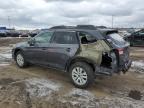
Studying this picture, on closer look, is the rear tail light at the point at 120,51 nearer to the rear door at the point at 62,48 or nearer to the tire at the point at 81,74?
the tire at the point at 81,74

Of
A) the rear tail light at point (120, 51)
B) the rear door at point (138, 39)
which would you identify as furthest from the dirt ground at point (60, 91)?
the rear door at point (138, 39)

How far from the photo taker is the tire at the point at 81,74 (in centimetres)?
780

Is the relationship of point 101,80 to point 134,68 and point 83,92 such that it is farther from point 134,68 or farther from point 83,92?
point 134,68

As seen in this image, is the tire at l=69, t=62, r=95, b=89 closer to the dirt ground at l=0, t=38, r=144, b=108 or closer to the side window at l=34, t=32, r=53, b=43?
the dirt ground at l=0, t=38, r=144, b=108

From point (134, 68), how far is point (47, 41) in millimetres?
3945

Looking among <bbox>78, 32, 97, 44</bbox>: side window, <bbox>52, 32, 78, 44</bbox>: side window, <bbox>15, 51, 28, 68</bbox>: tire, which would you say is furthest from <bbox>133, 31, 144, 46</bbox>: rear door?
<bbox>78, 32, 97, 44</bbox>: side window

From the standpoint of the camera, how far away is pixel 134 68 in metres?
11.1

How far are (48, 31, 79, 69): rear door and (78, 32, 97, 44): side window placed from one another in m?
0.19

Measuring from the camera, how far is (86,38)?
26.7 ft

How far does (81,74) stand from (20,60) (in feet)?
11.1

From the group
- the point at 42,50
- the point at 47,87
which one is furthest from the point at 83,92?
the point at 42,50

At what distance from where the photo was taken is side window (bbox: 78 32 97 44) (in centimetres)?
797

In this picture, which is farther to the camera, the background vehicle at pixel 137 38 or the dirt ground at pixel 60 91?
the background vehicle at pixel 137 38

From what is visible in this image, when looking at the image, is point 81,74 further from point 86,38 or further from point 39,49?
point 39,49
